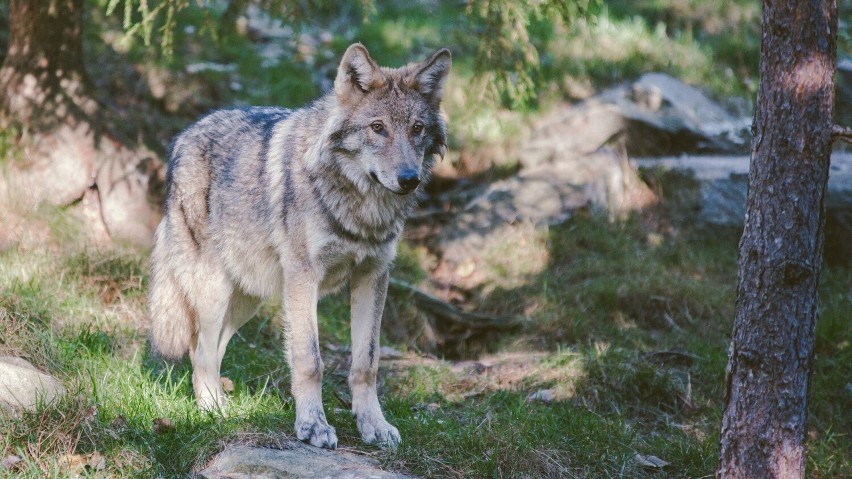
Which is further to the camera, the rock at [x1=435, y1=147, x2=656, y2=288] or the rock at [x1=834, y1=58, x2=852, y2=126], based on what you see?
the rock at [x1=834, y1=58, x2=852, y2=126]

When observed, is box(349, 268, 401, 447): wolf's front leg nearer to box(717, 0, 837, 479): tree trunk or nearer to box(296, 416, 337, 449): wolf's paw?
box(296, 416, 337, 449): wolf's paw

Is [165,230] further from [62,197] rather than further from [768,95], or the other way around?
[768,95]

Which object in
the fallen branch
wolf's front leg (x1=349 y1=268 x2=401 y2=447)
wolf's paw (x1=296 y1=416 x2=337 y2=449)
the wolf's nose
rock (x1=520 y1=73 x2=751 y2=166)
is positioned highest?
the wolf's nose

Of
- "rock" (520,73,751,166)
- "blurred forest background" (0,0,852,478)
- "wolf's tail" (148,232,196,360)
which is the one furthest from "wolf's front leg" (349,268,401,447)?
"rock" (520,73,751,166)

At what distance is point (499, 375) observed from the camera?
6.02 metres

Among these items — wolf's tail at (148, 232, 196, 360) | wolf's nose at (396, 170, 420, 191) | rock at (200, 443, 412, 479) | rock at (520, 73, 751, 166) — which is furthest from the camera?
rock at (520, 73, 751, 166)

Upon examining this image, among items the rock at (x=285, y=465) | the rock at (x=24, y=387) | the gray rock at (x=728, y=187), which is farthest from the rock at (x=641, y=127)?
the rock at (x=24, y=387)

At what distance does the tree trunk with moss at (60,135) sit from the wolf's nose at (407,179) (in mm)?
3613

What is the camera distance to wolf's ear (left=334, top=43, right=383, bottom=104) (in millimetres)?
4617

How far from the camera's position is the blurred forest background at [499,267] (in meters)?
4.50

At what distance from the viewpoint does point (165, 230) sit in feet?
18.0

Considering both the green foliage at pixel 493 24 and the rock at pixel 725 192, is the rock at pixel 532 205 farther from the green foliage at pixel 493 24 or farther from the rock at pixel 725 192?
the green foliage at pixel 493 24

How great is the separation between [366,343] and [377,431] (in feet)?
1.78

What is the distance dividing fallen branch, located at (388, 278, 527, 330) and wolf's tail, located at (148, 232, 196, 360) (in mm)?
2203
